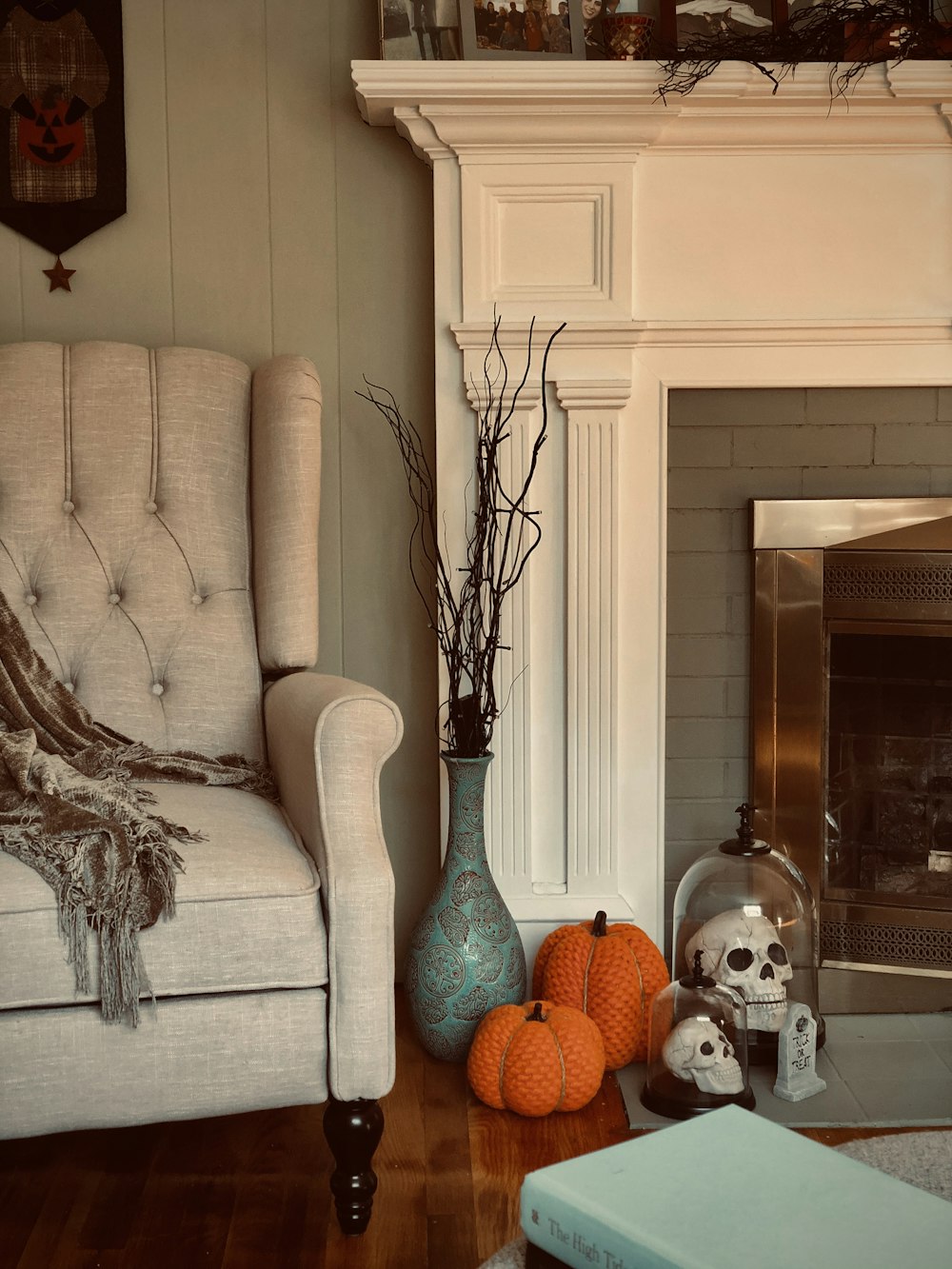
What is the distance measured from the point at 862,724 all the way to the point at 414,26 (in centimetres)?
154

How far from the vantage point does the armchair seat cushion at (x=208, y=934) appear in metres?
1.31

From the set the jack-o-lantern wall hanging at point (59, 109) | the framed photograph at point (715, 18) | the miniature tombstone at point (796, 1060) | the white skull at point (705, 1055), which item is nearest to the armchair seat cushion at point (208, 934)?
the white skull at point (705, 1055)

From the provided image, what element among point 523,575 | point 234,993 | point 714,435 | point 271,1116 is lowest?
point 271,1116

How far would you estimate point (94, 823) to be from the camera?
1.39 meters

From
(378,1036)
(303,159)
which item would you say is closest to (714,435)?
(303,159)

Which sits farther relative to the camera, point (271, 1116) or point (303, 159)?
point (303, 159)

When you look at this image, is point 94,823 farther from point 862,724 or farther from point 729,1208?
point 862,724

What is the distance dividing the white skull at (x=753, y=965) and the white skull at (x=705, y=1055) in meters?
0.22

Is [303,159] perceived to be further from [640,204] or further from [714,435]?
[714,435]

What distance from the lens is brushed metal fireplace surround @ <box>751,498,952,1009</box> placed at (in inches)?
85.4

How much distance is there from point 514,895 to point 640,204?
129 centimetres

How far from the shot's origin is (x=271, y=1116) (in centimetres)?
173

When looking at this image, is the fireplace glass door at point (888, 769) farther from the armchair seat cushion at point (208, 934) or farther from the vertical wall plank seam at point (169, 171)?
the vertical wall plank seam at point (169, 171)

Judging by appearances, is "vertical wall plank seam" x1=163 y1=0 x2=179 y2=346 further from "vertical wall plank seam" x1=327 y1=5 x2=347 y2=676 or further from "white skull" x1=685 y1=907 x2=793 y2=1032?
"white skull" x1=685 y1=907 x2=793 y2=1032
